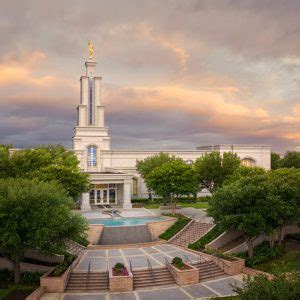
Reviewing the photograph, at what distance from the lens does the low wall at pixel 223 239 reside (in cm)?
3162

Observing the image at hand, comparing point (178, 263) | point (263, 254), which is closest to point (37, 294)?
point (178, 263)

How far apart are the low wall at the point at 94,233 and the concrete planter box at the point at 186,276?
10.9 meters

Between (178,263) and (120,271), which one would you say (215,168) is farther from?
(120,271)

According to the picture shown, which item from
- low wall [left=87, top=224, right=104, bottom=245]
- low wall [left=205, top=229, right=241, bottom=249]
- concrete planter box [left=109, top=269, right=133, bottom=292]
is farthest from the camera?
low wall [left=87, top=224, right=104, bottom=245]

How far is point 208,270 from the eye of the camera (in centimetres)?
2669

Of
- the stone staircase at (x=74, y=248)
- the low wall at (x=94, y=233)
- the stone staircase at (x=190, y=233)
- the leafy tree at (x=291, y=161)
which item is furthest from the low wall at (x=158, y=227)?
the leafy tree at (x=291, y=161)

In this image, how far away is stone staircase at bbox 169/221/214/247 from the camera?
33688 mm

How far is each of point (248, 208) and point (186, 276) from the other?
7.08 m

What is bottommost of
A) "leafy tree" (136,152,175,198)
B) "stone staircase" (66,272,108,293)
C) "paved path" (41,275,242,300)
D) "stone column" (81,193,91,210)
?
"paved path" (41,275,242,300)

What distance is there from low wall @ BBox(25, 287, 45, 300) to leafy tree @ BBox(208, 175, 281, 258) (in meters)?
13.6

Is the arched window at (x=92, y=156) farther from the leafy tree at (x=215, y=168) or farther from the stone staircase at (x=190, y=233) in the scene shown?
the stone staircase at (x=190, y=233)

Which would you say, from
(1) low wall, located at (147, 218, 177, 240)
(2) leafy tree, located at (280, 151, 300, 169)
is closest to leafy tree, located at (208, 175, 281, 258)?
(1) low wall, located at (147, 218, 177, 240)

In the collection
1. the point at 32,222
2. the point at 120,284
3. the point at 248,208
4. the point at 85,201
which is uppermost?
the point at 248,208

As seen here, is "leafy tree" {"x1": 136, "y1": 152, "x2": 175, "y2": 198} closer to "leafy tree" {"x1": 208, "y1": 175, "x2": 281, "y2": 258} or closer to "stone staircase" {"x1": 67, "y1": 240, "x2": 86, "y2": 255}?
"stone staircase" {"x1": 67, "y1": 240, "x2": 86, "y2": 255}
